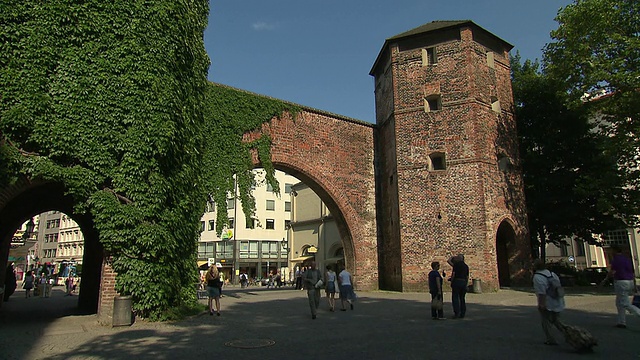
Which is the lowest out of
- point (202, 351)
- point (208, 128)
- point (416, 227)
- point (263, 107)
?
point (202, 351)

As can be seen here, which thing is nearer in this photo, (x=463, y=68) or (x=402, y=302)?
(x=402, y=302)

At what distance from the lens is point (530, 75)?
83.8 ft

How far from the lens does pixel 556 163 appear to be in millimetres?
23766

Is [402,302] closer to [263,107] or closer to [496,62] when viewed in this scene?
[263,107]

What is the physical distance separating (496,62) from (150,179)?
59.9 feet

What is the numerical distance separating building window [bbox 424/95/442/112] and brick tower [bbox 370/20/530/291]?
49 mm

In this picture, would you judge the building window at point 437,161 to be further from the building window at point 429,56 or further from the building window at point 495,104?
the building window at point 429,56

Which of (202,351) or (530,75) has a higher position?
(530,75)

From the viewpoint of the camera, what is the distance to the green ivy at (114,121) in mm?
10492

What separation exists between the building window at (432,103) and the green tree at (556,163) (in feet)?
18.2

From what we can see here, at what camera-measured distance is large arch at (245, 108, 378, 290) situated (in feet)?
67.0

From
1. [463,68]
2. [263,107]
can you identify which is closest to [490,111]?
[463,68]

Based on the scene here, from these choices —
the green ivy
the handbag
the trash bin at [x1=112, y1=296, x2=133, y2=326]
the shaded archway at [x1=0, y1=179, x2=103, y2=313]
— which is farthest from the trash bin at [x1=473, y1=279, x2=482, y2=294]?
the shaded archway at [x1=0, y1=179, x2=103, y2=313]

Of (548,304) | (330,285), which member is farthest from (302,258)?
(548,304)
